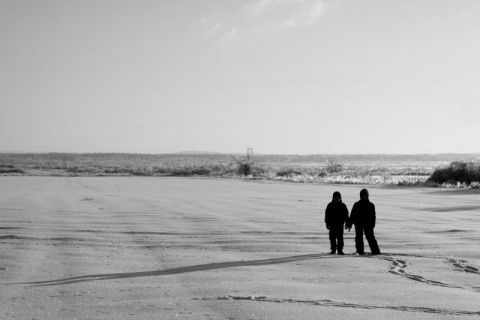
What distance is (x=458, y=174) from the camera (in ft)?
139

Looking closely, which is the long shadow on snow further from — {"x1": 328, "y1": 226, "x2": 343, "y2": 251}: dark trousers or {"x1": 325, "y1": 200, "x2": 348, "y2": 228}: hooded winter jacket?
{"x1": 325, "y1": 200, "x2": 348, "y2": 228}: hooded winter jacket

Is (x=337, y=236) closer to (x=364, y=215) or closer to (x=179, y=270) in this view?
(x=364, y=215)

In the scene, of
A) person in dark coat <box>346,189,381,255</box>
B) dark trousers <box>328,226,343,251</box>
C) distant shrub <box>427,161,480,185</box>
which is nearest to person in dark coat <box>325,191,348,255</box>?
dark trousers <box>328,226,343,251</box>

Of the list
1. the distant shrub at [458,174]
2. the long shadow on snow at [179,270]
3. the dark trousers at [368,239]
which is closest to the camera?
the long shadow on snow at [179,270]

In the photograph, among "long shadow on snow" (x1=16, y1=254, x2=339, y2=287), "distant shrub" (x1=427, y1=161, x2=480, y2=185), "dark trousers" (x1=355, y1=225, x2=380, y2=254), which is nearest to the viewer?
"long shadow on snow" (x1=16, y1=254, x2=339, y2=287)

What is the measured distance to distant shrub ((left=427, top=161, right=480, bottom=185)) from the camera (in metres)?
41.2

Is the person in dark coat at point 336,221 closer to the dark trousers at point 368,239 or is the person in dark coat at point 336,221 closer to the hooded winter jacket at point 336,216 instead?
the hooded winter jacket at point 336,216


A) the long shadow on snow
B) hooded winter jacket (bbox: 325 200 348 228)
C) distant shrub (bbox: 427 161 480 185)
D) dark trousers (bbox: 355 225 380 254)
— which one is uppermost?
distant shrub (bbox: 427 161 480 185)

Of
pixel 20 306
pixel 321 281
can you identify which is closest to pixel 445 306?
pixel 321 281

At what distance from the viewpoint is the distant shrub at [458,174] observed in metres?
41.2

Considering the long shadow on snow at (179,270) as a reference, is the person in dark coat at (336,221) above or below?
above

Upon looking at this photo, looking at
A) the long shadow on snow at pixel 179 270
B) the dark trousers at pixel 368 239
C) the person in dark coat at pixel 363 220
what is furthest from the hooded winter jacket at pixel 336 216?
the long shadow on snow at pixel 179 270

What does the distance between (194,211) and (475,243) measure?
367 inches

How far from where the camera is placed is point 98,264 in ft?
32.8
